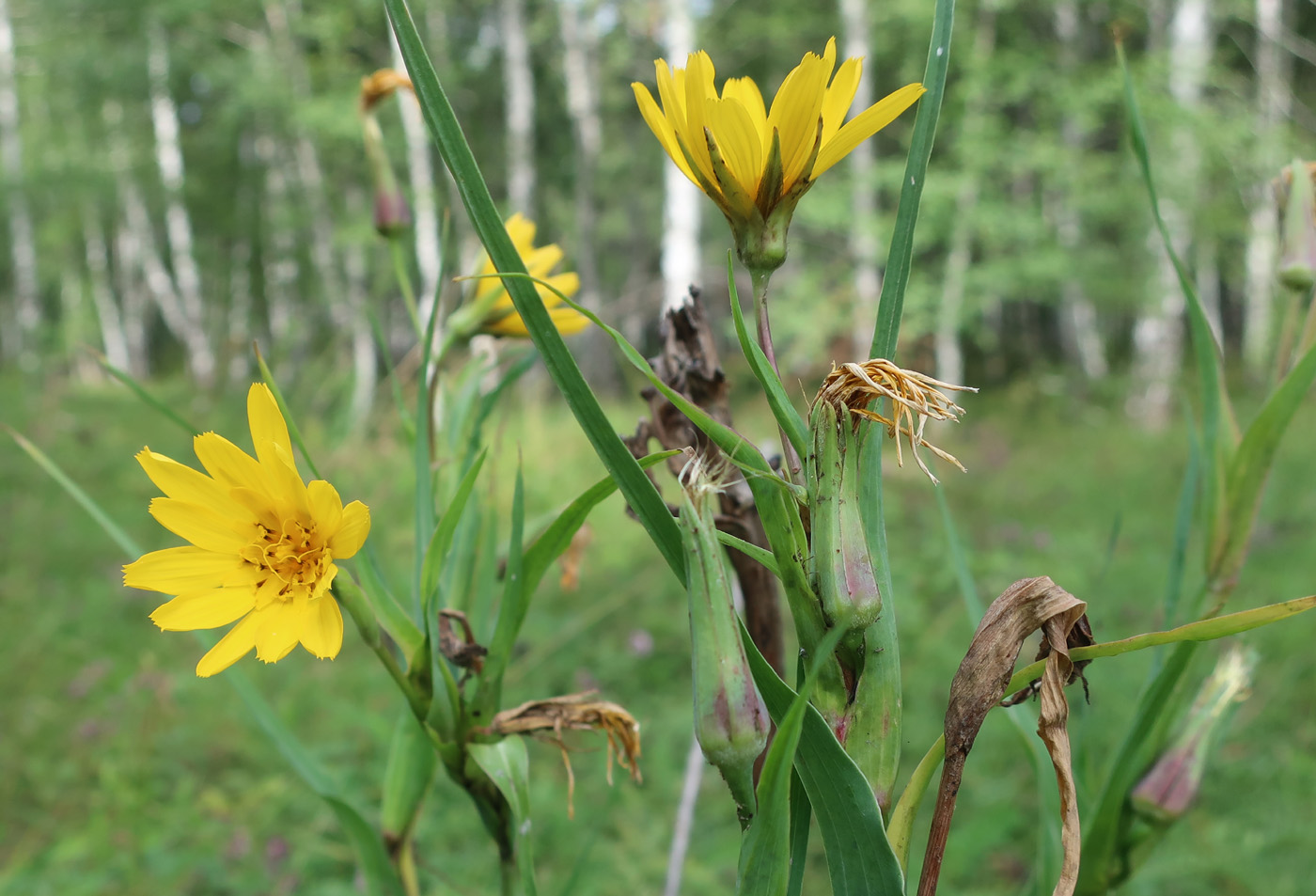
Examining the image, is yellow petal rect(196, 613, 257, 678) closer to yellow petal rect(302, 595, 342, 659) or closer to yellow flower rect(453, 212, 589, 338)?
yellow petal rect(302, 595, 342, 659)

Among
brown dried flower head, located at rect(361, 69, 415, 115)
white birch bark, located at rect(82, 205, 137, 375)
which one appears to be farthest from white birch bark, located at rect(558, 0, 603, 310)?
white birch bark, located at rect(82, 205, 137, 375)

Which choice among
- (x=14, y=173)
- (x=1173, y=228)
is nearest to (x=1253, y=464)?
(x=1173, y=228)

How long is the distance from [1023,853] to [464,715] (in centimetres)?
205

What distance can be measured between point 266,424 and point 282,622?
0.32ft

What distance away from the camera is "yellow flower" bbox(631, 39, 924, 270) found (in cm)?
34

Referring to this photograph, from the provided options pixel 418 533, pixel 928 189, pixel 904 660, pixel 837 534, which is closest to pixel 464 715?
pixel 418 533

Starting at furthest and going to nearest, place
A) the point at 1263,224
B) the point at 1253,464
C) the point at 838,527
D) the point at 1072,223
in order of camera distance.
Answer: the point at 1072,223
the point at 1263,224
the point at 1253,464
the point at 838,527

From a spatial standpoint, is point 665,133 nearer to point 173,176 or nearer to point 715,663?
point 715,663

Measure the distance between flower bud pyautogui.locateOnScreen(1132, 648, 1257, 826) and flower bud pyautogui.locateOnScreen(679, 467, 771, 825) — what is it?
1.35ft

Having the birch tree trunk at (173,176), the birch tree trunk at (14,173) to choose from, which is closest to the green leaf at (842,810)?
the birch tree trunk at (173,176)

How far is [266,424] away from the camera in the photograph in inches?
15.2

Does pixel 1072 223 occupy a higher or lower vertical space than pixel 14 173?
higher

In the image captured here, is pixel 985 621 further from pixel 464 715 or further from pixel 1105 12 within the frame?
pixel 1105 12

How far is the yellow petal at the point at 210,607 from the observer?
375 mm
